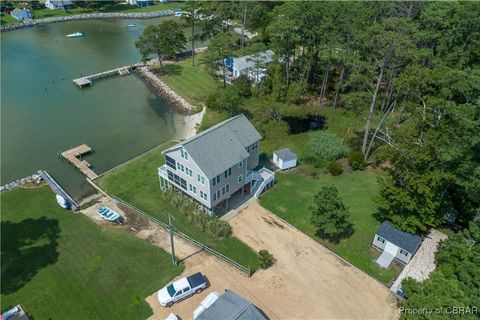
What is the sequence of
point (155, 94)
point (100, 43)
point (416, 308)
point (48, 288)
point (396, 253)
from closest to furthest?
point (416, 308) < point (48, 288) < point (396, 253) < point (155, 94) < point (100, 43)

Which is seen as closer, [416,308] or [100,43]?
[416,308]

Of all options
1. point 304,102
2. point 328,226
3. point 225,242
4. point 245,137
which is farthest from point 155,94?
point 328,226

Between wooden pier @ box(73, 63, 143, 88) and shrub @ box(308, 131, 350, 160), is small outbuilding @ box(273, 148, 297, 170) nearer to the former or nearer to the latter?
shrub @ box(308, 131, 350, 160)

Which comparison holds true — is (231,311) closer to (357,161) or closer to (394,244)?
(394,244)

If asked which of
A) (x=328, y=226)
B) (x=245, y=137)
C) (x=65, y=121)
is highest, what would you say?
(x=245, y=137)

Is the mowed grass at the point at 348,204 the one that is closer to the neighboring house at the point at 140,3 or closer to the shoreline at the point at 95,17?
the shoreline at the point at 95,17

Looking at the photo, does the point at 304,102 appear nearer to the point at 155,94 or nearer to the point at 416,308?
the point at 155,94

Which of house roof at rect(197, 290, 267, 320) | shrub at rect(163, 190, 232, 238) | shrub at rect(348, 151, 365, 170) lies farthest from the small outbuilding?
house roof at rect(197, 290, 267, 320)

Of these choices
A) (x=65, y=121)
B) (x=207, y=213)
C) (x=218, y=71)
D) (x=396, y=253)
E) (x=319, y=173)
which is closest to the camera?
(x=396, y=253)
